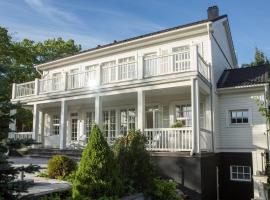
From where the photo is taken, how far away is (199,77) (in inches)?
490

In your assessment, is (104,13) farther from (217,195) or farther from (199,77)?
(217,195)

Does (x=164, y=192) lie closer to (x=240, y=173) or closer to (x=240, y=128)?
(x=240, y=173)

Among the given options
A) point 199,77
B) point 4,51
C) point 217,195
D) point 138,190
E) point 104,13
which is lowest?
point 217,195

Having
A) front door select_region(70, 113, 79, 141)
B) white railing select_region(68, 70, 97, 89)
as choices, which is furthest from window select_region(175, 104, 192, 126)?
front door select_region(70, 113, 79, 141)

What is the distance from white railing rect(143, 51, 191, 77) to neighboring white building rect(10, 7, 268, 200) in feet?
0.15

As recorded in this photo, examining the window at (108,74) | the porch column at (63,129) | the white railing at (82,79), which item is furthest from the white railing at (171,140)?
the porch column at (63,129)

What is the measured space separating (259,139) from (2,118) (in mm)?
11873

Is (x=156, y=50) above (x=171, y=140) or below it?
above

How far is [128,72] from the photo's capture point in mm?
14695

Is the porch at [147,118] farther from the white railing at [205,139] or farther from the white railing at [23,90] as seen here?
the white railing at [23,90]

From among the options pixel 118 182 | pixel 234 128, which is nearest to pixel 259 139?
pixel 234 128

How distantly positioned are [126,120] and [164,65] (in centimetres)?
539

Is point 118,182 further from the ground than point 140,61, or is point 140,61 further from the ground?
point 140,61

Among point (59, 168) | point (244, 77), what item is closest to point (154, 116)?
point (244, 77)
